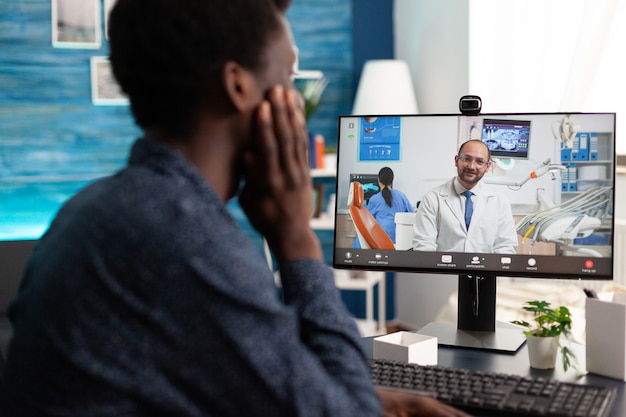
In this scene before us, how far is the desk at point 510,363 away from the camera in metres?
1.36

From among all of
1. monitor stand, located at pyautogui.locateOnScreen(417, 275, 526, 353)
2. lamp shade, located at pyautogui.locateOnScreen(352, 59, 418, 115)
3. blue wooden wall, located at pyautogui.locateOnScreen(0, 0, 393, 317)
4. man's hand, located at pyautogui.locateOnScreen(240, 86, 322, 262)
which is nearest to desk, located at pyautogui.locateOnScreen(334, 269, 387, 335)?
lamp shade, located at pyautogui.locateOnScreen(352, 59, 418, 115)

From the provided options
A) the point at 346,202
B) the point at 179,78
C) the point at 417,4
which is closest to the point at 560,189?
A: the point at 346,202

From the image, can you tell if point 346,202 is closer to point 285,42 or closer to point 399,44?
point 285,42

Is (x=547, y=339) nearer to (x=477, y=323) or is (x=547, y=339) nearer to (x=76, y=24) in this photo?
(x=477, y=323)

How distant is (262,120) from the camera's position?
3.12 ft

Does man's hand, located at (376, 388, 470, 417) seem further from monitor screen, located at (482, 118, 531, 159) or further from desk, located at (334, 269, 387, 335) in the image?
desk, located at (334, 269, 387, 335)

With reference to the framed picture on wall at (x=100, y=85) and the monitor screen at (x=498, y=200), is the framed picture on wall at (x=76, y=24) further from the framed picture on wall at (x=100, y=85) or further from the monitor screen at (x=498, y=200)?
the monitor screen at (x=498, y=200)

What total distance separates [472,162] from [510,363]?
416 mm

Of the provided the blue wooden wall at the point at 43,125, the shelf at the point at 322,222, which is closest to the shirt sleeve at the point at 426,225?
the shelf at the point at 322,222

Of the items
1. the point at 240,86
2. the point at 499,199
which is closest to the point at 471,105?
the point at 499,199

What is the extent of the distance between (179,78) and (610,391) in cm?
80

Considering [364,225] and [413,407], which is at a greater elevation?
[364,225]

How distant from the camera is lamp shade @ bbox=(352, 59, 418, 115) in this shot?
401cm

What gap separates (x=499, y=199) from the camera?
1.59m
